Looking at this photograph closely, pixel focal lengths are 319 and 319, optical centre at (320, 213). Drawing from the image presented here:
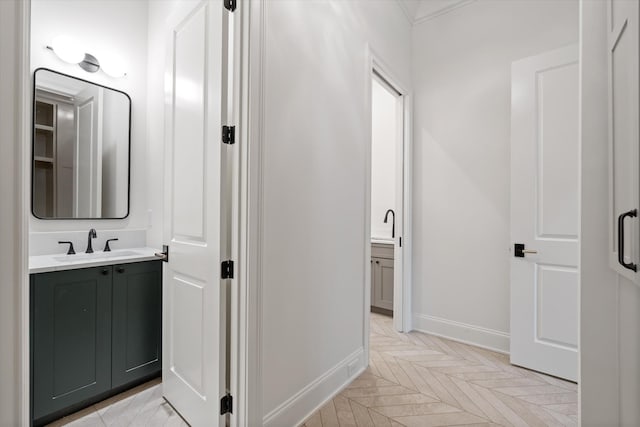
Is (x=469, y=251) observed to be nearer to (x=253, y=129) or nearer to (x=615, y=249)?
(x=615, y=249)

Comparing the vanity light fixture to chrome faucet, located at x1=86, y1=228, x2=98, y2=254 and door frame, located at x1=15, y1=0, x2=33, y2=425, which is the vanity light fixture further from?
door frame, located at x1=15, y1=0, x2=33, y2=425

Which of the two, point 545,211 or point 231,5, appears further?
point 545,211

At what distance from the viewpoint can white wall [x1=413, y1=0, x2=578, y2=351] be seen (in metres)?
2.79

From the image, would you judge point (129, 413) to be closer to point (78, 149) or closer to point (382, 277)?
point (78, 149)

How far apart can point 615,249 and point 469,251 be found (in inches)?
76.2

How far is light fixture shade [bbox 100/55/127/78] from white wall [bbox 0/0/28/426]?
2.11 metres

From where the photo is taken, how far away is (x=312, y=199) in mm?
1911

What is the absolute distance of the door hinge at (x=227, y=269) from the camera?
151 cm

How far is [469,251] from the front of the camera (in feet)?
9.83

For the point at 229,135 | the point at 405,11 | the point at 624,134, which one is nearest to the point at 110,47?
the point at 229,135

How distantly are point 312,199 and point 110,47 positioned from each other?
2.29m

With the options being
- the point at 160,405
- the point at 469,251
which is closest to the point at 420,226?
the point at 469,251

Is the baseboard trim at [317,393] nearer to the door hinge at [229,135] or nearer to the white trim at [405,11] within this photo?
the door hinge at [229,135]

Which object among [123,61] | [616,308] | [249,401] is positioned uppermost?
[123,61]
